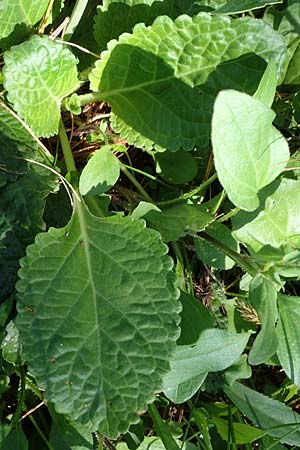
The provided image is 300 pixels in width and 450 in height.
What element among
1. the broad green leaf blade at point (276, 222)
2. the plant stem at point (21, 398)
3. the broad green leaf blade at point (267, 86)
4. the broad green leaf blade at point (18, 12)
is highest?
the broad green leaf blade at point (18, 12)

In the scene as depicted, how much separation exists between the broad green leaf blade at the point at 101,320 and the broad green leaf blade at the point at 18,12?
0.50m

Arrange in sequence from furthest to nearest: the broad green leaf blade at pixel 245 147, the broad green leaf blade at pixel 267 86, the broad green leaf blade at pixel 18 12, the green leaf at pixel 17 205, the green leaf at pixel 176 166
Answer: the green leaf at pixel 176 166 → the broad green leaf blade at pixel 18 12 → the green leaf at pixel 17 205 → the broad green leaf blade at pixel 267 86 → the broad green leaf blade at pixel 245 147

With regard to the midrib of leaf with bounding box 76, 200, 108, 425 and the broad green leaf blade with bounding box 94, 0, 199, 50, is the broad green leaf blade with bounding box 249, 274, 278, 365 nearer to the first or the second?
the midrib of leaf with bounding box 76, 200, 108, 425

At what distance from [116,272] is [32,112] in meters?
0.40

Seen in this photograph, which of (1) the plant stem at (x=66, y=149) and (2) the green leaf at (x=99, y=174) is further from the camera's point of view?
(1) the plant stem at (x=66, y=149)

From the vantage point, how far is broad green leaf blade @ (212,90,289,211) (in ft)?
4.10

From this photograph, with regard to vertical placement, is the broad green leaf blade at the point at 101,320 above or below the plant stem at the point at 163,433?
above

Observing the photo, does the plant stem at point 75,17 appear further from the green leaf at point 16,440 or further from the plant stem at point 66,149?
the green leaf at point 16,440

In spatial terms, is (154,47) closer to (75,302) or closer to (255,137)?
(255,137)

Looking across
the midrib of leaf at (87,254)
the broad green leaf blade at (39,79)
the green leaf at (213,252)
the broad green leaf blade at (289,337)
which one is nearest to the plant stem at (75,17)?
the broad green leaf blade at (39,79)

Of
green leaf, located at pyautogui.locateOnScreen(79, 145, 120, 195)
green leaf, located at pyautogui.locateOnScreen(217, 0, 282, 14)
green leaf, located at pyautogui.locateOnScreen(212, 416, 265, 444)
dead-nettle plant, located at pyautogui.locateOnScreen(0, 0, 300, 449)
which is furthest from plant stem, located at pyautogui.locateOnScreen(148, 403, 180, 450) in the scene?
green leaf, located at pyautogui.locateOnScreen(217, 0, 282, 14)

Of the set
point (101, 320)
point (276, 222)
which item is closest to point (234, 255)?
point (276, 222)

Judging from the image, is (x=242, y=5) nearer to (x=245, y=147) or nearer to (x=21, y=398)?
(x=245, y=147)

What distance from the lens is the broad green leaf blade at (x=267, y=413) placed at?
5.08 ft
